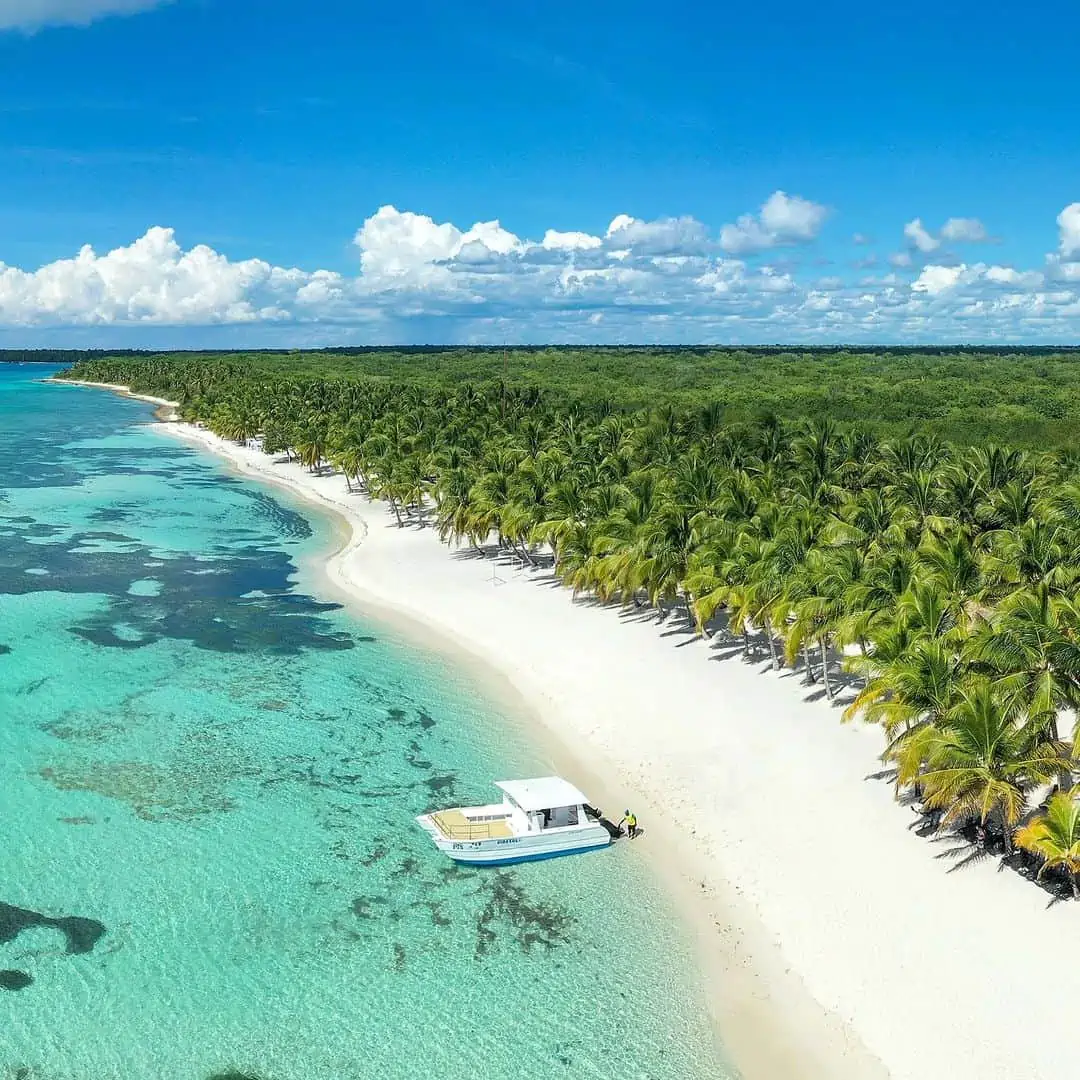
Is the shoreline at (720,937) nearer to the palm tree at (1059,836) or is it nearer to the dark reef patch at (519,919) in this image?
the dark reef patch at (519,919)

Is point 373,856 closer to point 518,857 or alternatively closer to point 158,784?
point 518,857

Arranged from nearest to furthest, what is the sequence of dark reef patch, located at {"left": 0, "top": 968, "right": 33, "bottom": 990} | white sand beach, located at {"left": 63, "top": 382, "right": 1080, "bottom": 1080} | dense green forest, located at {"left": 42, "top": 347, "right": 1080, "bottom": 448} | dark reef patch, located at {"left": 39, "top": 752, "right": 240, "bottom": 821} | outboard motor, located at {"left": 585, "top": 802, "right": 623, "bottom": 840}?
white sand beach, located at {"left": 63, "top": 382, "right": 1080, "bottom": 1080} < dark reef patch, located at {"left": 0, "top": 968, "right": 33, "bottom": 990} < outboard motor, located at {"left": 585, "top": 802, "right": 623, "bottom": 840} < dark reef patch, located at {"left": 39, "top": 752, "right": 240, "bottom": 821} < dense green forest, located at {"left": 42, "top": 347, "right": 1080, "bottom": 448}

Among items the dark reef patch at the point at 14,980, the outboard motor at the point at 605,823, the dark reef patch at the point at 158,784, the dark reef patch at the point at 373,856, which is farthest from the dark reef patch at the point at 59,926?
the outboard motor at the point at 605,823

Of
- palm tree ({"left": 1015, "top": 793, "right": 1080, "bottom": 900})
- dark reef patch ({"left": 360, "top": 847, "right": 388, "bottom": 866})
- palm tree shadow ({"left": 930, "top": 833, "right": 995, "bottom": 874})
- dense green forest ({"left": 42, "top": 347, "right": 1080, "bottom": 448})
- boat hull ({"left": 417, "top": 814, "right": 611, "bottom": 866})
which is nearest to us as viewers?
palm tree ({"left": 1015, "top": 793, "right": 1080, "bottom": 900})

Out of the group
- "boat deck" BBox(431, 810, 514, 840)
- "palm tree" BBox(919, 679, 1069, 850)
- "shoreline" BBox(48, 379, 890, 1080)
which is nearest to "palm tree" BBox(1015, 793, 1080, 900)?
"palm tree" BBox(919, 679, 1069, 850)

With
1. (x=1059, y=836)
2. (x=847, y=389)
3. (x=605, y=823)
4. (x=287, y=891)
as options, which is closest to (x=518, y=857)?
(x=605, y=823)

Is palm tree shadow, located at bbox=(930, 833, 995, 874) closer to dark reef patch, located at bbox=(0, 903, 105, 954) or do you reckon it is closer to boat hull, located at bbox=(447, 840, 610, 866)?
boat hull, located at bbox=(447, 840, 610, 866)

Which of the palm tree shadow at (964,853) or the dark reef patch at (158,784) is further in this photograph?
the dark reef patch at (158,784)
